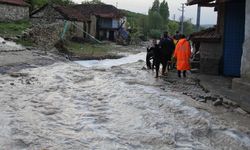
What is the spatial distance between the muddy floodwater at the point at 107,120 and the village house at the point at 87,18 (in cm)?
2876

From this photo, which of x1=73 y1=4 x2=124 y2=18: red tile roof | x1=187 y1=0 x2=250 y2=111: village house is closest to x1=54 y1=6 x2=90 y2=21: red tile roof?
x1=73 y1=4 x2=124 y2=18: red tile roof

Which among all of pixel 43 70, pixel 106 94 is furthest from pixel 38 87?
pixel 43 70

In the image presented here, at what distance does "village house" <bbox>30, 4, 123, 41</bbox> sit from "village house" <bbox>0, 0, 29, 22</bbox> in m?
2.95

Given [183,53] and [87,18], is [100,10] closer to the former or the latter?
[87,18]

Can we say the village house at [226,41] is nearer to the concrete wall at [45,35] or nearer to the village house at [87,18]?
the concrete wall at [45,35]

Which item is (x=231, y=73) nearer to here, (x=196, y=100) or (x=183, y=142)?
(x=196, y=100)

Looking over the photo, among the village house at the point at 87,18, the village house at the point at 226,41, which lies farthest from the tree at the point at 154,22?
the village house at the point at 226,41

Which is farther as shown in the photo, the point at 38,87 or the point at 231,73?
the point at 231,73

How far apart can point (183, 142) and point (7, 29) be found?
85.4 ft

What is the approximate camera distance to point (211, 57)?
15523 mm

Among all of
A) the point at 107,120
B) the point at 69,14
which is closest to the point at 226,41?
the point at 107,120

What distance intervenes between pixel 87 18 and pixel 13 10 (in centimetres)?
1436

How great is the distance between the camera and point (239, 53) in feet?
48.1

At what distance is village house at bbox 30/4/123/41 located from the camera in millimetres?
43750
